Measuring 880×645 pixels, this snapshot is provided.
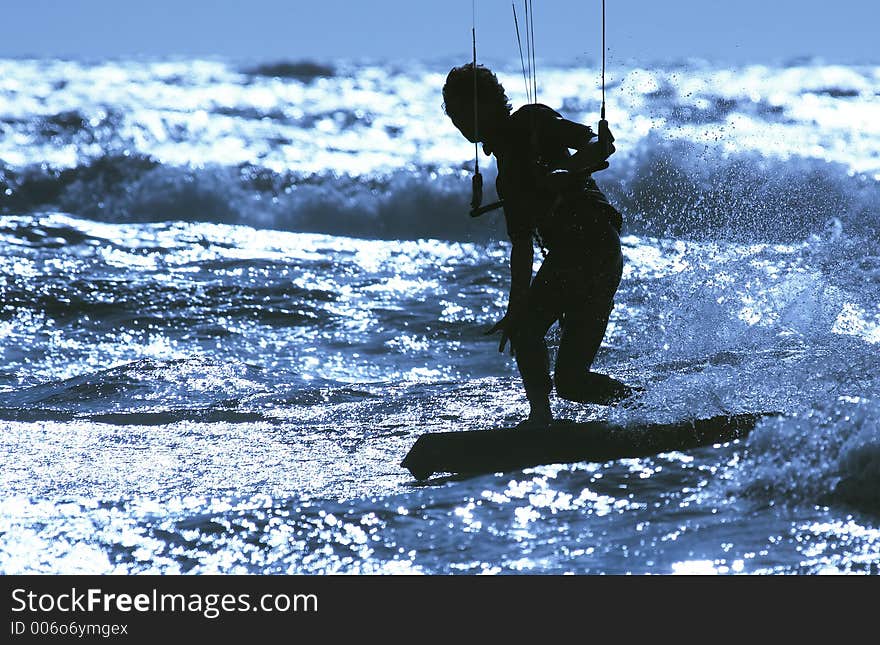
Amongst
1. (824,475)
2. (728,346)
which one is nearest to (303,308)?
(728,346)

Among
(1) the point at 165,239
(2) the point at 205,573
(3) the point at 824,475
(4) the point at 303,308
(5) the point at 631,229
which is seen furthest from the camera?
(5) the point at 631,229

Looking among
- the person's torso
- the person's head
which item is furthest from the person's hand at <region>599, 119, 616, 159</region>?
the person's head

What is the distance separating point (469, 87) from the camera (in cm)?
529

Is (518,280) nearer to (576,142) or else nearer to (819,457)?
(576,142)

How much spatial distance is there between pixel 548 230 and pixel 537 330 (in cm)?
45

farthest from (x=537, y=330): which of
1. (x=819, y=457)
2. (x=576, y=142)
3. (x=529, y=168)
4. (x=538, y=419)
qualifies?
(x=819, y=457)

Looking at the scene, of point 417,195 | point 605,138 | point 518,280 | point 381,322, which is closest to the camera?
point 605,138

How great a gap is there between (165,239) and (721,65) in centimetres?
1757

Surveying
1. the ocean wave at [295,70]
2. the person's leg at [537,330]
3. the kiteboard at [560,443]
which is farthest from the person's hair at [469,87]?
the ocean wave at [295,70]

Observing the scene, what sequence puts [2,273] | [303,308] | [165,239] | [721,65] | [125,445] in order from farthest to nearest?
[721,65]
[165,239]
[2,273]
[303,308]
[125,445]

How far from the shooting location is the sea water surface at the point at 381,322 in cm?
432

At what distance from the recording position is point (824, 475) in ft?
14.8

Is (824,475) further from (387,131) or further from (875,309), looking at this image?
(387,131)

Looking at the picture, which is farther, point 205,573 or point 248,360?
point 248,360
